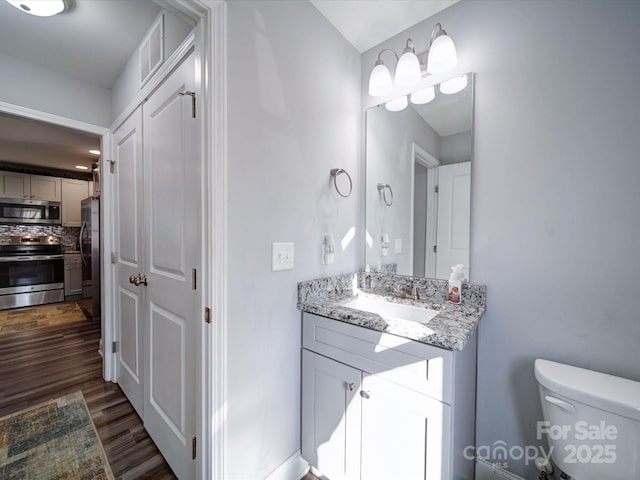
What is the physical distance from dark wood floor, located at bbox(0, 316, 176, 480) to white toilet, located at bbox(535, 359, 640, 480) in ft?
5.80

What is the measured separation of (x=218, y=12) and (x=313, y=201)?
2.84ft

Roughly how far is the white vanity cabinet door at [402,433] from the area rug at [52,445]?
4.52 feet

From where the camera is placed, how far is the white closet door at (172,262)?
1.20 m

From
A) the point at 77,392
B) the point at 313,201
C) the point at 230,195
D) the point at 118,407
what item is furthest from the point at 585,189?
the point at 77,392

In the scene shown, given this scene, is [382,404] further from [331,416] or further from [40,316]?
[40,316]

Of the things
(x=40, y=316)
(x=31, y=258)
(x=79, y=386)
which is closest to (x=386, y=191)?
(x=79, y=386)

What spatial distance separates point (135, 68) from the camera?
1.78m

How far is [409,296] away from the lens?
153cm

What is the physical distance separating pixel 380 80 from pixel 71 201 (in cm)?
622

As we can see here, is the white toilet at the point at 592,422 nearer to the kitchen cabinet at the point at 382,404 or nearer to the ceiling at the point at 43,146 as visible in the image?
the kitchen cabinet at the point at 382,404

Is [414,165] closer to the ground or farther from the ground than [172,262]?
farther from the ground

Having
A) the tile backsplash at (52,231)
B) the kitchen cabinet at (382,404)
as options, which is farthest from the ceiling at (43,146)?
the kitchen cabinet at (382,404)

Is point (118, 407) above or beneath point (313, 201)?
beneath

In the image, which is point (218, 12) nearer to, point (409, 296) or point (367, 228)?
point (367, 228)
